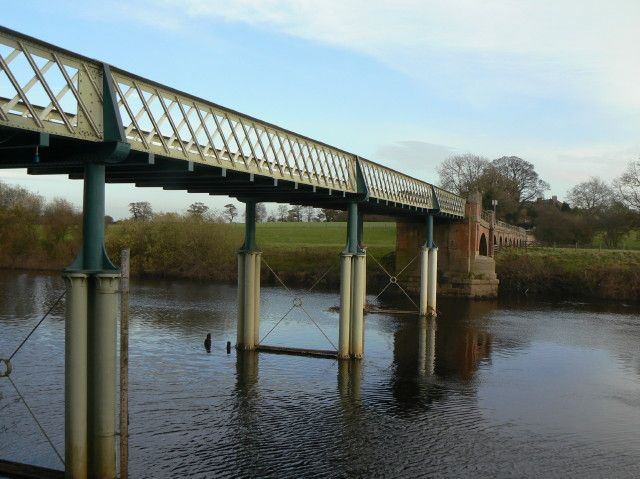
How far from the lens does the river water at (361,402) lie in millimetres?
17469

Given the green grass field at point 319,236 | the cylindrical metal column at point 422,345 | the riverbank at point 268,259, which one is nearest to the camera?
the cylindrical metal column at point 422,345

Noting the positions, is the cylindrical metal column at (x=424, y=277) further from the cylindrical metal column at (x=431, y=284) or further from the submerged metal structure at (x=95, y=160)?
the submerged metal structure at (x=95, y=160)

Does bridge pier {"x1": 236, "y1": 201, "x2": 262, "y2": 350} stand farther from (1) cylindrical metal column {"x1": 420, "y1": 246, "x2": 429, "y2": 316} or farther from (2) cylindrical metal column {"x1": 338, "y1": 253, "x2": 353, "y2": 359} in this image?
(1) cylindrical metal column {"x1": 420, "y1": 246, "x2": 429, "y2": 316}

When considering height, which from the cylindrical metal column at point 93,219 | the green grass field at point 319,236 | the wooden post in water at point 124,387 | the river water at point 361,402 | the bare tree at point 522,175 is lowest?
the river water at point 361,402

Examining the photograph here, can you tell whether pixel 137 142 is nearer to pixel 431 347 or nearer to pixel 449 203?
pixel 431 347

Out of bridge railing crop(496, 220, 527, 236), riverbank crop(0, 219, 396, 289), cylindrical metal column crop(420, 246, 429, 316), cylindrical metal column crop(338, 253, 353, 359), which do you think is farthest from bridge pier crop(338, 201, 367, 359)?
bridge railing crop(496, 220, 527, 236)

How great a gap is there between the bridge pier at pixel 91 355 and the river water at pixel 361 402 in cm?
208

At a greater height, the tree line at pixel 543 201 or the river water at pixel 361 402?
the tree line at pixel 543 201

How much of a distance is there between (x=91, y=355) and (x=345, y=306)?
16.6 meters

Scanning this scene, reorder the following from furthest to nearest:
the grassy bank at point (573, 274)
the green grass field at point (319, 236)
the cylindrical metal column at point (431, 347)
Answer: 1. the green grass field at point (319, 236)
2. the grassy bank at point (573, 274)
3. the cylindrical metal column at point (431, 347)

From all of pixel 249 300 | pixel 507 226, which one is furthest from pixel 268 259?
pixel 249 300

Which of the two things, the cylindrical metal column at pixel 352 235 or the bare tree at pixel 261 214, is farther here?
the bare tree at pixel 261 214

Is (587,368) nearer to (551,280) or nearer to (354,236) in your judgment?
(354,236)

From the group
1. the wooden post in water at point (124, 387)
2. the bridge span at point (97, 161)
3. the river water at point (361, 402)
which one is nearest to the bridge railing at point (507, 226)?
the river water at point (361, 402)
